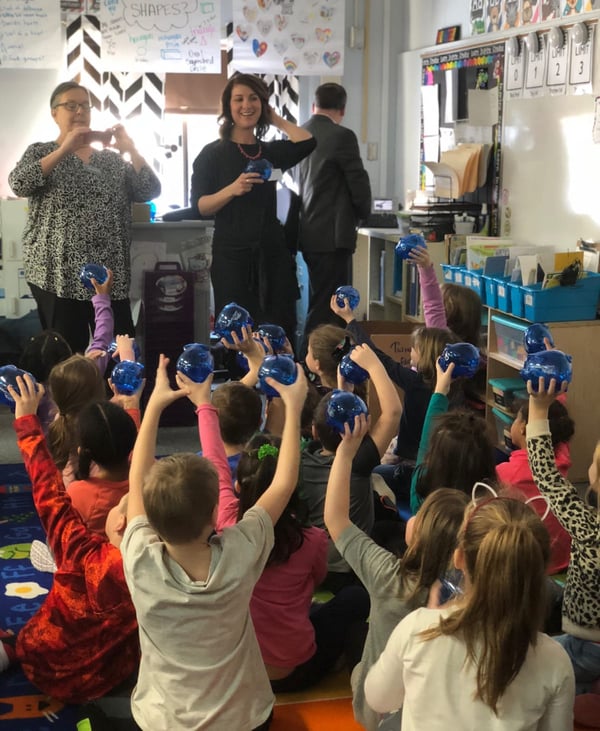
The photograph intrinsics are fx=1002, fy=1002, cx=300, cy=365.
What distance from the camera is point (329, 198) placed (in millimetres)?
5277

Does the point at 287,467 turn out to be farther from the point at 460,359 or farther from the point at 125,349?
the point at 125,349

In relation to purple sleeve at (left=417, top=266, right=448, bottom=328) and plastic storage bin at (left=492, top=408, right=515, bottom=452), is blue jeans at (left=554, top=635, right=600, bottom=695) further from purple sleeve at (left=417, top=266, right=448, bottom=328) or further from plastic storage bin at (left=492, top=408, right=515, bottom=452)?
plastic storage bin at (left=492, top=408, right=515, bottom=452)

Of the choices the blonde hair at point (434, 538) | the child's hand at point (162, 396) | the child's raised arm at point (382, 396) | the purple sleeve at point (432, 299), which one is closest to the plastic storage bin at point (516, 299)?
the purple sleeve at point (432, 299)

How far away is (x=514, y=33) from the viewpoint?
5.08m

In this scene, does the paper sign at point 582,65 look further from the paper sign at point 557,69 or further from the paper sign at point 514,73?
the paper sign at point 514,73

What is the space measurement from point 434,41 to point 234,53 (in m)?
1.24

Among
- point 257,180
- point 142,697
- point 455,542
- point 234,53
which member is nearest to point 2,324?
point 257,180

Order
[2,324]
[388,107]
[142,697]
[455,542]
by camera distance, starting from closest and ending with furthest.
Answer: [455,542], [142,697], [2,324], [388,107]

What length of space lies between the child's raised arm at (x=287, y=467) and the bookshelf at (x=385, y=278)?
347 cm

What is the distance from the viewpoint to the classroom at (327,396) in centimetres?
188

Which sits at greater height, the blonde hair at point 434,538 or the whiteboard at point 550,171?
the whiteboard at point 550,171

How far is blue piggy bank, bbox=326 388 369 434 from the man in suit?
312 centimetres

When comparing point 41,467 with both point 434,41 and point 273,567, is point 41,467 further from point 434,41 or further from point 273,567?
point 434,41

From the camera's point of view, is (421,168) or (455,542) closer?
(455,542)
